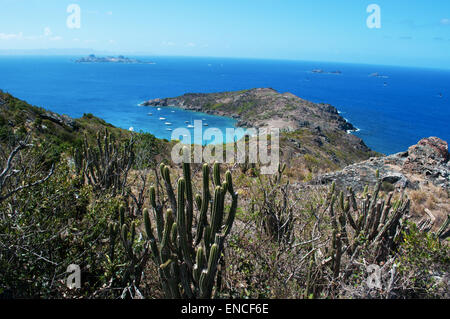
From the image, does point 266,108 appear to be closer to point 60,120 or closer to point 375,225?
point 60,120

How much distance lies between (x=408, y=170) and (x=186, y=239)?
Answer: 39.3ft

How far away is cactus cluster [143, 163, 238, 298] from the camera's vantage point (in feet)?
9.73

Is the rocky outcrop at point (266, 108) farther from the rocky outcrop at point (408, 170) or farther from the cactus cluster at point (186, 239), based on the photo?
the cactus cluster at point (186, 239)

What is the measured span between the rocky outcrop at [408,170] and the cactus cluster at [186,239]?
26.5 feet

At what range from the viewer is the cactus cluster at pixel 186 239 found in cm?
296

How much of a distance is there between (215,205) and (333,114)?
82992mm

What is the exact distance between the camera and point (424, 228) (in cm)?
458

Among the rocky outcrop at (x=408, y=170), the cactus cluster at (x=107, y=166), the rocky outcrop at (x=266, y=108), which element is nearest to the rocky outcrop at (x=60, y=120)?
the cactus cluster at (x=107, y=166)

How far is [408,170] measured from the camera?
39.2ft

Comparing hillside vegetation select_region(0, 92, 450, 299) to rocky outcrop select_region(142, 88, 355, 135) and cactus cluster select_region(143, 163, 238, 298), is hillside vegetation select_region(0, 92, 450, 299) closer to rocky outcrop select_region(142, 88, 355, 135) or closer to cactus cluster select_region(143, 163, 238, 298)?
cactus cluster select_region(143, 163, 238, 298)

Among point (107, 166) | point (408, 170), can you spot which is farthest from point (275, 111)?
point (107, 166)

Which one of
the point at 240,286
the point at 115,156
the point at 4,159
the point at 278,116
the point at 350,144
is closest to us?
the point at 240,286
